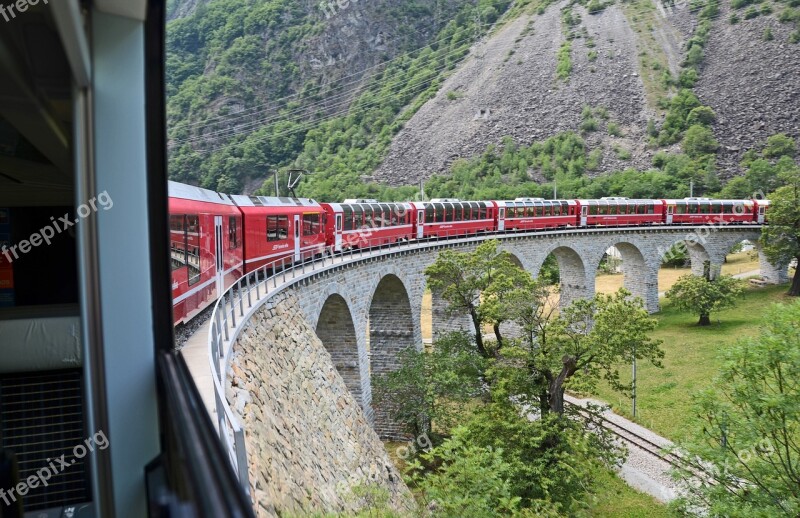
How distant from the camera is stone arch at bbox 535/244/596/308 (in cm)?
3528

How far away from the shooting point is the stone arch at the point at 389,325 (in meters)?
24.3

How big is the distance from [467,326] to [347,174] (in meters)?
47.2

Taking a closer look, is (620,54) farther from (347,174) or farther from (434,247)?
(434,247)

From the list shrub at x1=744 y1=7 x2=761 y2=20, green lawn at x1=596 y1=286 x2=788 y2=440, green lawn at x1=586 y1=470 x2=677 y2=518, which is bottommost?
green lawn at x1=586 y1=470 x2=677 y2=518

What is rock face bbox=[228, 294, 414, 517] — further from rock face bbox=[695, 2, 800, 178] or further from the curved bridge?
rock face bbox=[695, 2, 800, 178]

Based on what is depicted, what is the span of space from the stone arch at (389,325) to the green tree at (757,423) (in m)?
13.9

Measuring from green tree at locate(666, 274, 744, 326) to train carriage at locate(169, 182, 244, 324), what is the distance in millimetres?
25859

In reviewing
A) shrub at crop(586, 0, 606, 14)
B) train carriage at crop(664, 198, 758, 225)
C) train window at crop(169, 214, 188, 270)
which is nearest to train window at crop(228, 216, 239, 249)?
train window at crop(169, 214, 188, 270)

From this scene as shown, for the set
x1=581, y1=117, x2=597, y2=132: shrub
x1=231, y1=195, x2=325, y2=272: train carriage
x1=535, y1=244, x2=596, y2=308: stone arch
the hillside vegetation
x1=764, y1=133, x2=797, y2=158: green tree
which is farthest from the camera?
x1=581, y1=117, x2=597, y2=132: shrub

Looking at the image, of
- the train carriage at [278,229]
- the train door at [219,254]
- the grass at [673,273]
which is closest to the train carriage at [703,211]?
the grass at [673,273]

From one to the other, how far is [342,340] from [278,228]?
4.52 m

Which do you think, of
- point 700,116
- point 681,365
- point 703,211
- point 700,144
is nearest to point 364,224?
point 681,365

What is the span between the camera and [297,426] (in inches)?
411

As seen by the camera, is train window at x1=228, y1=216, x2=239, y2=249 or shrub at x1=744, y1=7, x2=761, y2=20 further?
shrub at x1=744, y1=7, x2=761, y2=20
